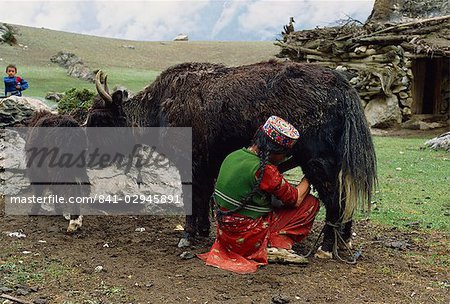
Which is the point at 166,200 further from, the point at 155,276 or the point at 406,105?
the point at 406,105

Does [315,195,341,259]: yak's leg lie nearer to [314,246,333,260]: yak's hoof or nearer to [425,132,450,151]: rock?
[314,246,333,260]: yak's hoof

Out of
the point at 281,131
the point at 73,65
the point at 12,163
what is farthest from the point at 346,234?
the point at 73,65

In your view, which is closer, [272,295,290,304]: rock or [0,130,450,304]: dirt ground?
[272,295,290,304]: rock

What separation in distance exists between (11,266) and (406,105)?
14.4 meters

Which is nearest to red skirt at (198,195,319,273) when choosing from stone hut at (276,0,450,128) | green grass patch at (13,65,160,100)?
stone hut at (276,0,450,128)

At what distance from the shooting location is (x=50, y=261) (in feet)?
15.2

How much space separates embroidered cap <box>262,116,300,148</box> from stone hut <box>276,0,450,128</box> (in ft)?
40.4

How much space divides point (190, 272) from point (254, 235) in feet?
2.03

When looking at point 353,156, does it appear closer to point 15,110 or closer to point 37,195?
point 37,195

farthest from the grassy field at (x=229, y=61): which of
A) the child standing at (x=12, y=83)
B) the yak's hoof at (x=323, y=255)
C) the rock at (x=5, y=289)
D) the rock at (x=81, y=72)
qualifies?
the child standing at (x=12, y=83)

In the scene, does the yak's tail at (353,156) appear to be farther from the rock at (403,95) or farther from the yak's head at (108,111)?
the rock at (403,95)

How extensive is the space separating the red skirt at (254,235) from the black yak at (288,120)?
0.74ft

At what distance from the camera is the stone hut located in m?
15.7

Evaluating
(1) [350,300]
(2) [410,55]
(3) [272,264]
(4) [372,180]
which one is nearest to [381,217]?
(4) [372,180]
